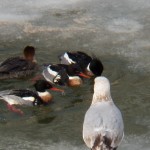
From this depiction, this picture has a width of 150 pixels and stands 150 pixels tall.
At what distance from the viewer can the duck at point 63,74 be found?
9320mm

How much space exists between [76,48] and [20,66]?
0.91 metres

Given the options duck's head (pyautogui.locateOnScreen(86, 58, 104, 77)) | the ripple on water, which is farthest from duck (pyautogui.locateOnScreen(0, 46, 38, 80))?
the ripple on water

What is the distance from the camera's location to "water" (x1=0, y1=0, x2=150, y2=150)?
24.7 ft

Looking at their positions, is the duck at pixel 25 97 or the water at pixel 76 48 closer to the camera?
the water at pixel 76 48

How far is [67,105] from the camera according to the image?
840 centimetres

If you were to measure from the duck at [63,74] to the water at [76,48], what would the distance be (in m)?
0.21

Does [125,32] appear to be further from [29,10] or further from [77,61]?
[29,10]

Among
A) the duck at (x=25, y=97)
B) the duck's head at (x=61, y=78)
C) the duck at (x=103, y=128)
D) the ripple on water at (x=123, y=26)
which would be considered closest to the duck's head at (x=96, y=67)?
the duck's head at (x=61, y=78)

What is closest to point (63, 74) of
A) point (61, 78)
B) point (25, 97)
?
point (61, 78)

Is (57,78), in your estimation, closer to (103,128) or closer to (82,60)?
(82,60)

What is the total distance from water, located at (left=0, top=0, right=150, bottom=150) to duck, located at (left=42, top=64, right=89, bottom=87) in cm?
21

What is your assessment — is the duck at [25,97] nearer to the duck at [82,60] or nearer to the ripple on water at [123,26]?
the duck at [82,60]

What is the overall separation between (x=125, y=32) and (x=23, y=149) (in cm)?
380

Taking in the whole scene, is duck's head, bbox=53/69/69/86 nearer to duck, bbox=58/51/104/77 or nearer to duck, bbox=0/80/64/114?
duck, bbox=58/51/104/77
